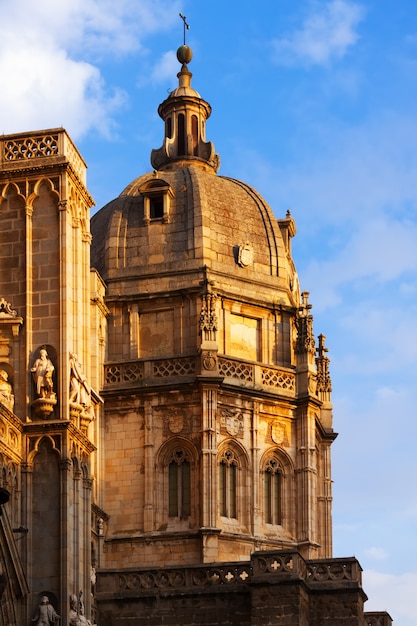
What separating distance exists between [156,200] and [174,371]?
21.6 ft

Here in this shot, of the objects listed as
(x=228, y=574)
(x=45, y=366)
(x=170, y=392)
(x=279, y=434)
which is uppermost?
(x=170, y=392)

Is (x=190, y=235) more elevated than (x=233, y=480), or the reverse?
(x=190, y=235)

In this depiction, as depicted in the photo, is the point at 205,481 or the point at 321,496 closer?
the point at 205,481

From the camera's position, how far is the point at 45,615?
3541 centimetres

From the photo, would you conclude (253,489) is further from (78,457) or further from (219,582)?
(78,457)

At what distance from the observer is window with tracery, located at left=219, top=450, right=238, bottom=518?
170ft

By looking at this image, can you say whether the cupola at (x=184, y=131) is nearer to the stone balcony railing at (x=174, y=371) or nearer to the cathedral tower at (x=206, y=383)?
the cathedral tower at (x=206, y=383)

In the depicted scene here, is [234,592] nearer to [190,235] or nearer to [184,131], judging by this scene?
[190,235]

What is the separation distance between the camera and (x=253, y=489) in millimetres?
52188

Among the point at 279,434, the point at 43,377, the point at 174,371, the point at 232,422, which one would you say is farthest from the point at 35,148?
the point at 279,434

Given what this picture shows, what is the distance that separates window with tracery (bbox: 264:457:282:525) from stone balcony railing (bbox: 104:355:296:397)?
2326mm

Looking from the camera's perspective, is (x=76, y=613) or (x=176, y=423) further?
(x=176, y=423)

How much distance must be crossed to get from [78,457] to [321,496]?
18.7 m

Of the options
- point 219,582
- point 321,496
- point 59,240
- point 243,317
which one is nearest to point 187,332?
point 243,317
